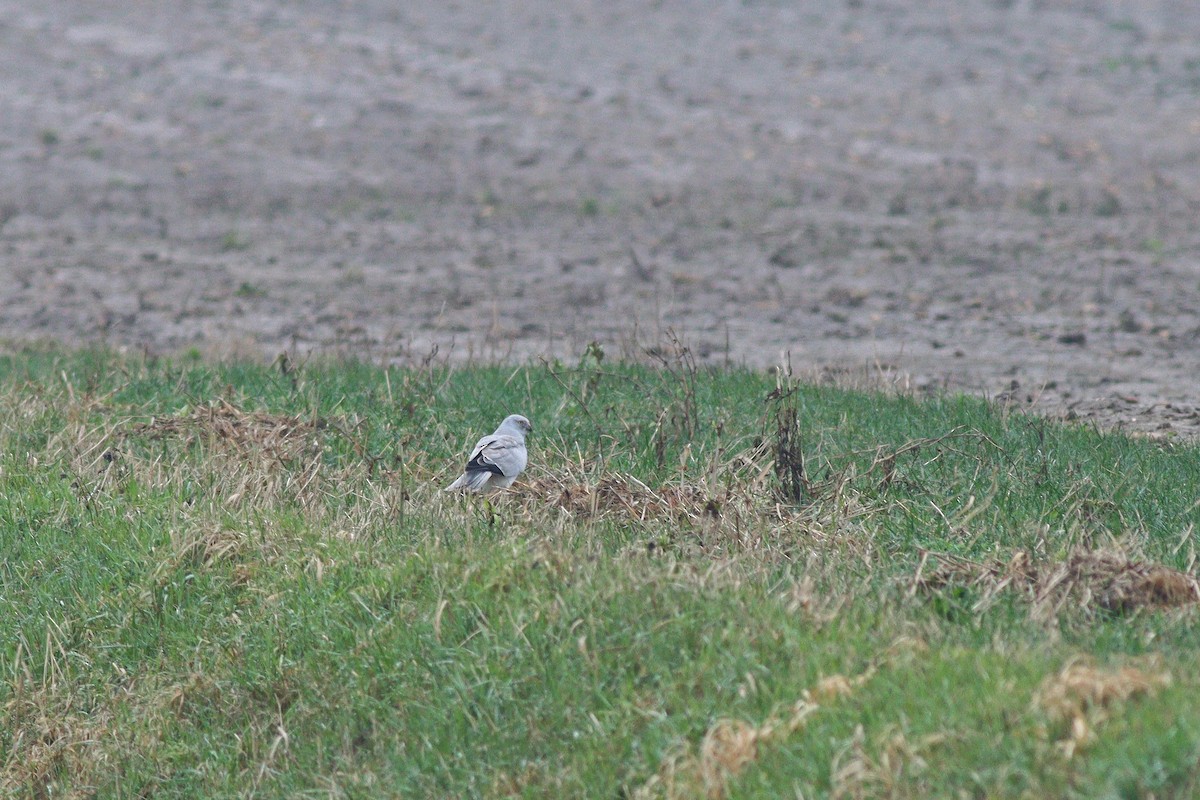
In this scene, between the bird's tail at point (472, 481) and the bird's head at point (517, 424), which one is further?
the bird's head at point (517, 424)

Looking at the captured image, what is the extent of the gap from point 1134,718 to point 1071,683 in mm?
232

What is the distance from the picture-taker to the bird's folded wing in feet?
24.0

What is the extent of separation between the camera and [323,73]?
2089cm

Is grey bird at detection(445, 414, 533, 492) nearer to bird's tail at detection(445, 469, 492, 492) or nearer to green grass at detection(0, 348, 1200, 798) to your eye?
bird's tail at detection(445, 469, 492, 492)

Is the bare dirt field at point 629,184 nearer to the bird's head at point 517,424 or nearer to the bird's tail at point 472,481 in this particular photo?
the bird's head at point 517,424

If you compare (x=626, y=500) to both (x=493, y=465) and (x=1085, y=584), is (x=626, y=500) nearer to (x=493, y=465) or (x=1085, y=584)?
(x=493, y=465)

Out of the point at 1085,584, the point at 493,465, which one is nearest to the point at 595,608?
the point at 493,465

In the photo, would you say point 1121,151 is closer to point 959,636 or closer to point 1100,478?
point 1100,478

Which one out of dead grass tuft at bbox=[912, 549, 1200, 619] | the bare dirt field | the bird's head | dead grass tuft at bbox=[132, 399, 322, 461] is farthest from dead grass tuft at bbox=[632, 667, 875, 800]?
the bare dirt field

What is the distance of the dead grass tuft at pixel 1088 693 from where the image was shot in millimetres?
4719

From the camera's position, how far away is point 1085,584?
19.4 ft

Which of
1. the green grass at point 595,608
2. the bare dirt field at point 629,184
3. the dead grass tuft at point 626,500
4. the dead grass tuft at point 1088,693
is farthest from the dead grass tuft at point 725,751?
the bare dirt field at point 629,184

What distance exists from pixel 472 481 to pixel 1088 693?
11.0 ft

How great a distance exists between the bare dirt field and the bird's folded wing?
2982 millimetres
